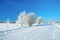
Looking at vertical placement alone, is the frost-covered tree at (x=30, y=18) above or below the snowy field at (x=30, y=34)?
above

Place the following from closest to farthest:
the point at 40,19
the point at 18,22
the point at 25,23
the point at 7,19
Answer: the point at 7,19 → the point at 25,23 → the point at 18,22 → the point at 40,19

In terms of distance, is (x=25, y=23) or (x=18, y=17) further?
(x=18, y=17)

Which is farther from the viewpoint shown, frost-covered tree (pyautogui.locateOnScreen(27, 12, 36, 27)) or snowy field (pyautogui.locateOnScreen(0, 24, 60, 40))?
frost-covered tree (pyautogui.locateOnScreen(27, 12, 36, 27))

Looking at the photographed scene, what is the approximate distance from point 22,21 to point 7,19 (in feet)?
12.2

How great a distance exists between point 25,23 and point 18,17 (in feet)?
8.20

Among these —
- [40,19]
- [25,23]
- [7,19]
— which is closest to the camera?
[7,19]

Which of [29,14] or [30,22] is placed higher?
[29,14]

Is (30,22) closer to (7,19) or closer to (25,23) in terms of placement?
(25,23)

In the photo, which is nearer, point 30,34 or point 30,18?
point 30,34

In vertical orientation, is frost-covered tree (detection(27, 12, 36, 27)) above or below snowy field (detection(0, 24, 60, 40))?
above

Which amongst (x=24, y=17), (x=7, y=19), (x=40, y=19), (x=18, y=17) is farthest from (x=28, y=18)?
(x=40, y=19)

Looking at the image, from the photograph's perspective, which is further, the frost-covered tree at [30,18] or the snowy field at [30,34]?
the frost-covered tree at [30,18]

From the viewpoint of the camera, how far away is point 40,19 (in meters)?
31.6

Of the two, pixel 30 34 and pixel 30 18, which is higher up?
pixel 30 18
